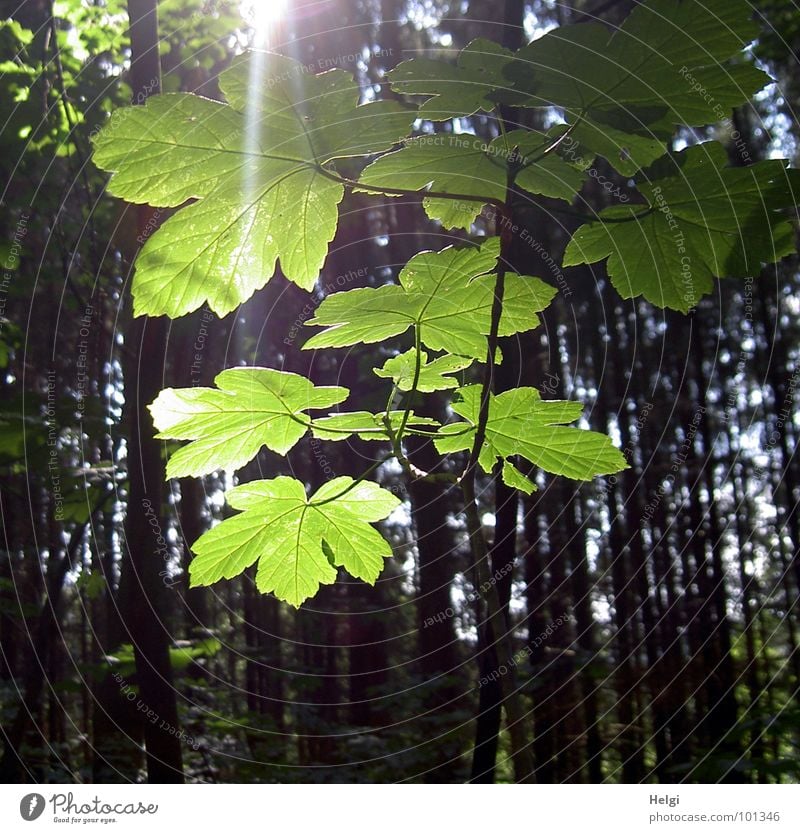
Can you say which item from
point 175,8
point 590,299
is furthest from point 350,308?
point 590,299

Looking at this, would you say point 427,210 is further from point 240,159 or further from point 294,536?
point 294,536

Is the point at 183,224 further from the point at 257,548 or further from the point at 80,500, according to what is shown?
the point at 80,500

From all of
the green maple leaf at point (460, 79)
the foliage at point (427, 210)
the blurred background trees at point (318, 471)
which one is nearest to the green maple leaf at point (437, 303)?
the foliage at point (427, 210)

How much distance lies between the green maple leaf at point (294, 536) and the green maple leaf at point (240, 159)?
27cm

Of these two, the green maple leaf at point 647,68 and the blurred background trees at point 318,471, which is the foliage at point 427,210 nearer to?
the green maple leaf at point 647,68

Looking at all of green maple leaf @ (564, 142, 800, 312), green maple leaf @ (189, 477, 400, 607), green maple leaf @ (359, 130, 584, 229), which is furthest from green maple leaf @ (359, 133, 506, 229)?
green maple leaf @ (189, 477, 400, 607)

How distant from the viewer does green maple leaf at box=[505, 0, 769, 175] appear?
0.68 metres

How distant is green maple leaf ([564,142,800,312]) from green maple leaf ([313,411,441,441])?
0.29m

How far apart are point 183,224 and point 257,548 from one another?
1.43 ft

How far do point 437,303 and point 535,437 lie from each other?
214 mm

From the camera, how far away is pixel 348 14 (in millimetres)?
4672

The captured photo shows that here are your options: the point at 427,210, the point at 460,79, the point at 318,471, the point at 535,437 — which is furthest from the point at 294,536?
the point at 318,471

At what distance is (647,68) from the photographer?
2.29 feet

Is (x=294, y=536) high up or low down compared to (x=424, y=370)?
down
